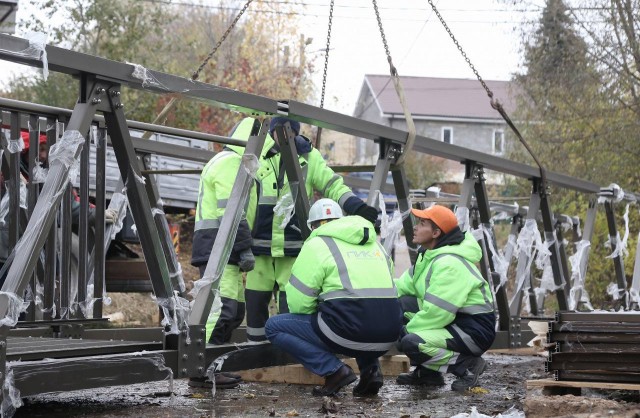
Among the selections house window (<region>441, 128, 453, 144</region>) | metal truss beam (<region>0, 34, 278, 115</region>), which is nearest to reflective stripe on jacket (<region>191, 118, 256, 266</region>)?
metal truss beam (<region>0, 34, 278, 115</region>)

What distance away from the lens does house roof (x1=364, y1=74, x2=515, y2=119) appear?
168ft

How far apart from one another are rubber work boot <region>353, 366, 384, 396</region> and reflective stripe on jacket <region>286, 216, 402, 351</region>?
24 cm

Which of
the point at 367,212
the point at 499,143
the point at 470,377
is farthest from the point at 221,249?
the point at 499,143

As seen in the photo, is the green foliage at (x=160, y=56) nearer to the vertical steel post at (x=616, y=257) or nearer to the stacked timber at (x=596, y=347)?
the vertical steel post at (x=616, y=257)

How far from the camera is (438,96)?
53500mm

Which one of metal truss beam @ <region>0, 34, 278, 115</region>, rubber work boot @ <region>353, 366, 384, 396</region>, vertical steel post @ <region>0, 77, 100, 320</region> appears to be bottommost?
rubber work boot @ <region>353, 366, 384, 396</region>

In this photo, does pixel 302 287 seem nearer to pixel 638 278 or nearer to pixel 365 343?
pixel 365 343

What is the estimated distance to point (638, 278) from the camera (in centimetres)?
1159

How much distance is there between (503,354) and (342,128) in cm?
402

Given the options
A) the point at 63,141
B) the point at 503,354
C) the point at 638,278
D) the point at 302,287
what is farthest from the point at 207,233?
the point at 638,278

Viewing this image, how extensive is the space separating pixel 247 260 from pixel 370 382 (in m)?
1.13

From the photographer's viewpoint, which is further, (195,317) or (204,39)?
(204,39)

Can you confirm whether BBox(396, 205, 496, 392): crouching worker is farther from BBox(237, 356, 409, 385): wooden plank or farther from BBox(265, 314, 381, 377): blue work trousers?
BBox(265, 314, 381, 377): blue work trousers

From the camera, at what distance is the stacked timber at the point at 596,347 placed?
589cm
